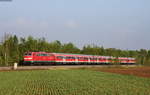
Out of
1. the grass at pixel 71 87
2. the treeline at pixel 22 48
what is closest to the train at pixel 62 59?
the treeline at pixel 22 48

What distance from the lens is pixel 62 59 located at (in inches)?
1841

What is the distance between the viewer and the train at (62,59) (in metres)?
39.9

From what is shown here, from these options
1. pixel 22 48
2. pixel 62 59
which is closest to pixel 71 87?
pixel 62 59

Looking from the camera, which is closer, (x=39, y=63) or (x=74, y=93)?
(x=74, y=93)

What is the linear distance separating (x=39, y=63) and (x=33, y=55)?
2773mm

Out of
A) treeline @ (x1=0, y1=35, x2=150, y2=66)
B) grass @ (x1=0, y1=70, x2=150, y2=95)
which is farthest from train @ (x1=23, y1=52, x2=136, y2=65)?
grass @ (x1=0, y1=70, x2=150, y2=95)

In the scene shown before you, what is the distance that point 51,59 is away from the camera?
1714 inches

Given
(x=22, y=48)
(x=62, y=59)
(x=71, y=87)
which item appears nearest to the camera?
(x=71, y=87)

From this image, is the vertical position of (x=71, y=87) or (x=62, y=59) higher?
(x=62, y=59)

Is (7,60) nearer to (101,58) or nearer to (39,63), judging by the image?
(39,63)

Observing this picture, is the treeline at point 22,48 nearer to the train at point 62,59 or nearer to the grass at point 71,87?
the train at point 62,59

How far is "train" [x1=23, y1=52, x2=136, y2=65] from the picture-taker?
3993cm

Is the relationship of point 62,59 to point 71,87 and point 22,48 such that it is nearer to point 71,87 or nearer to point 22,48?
point 22,48

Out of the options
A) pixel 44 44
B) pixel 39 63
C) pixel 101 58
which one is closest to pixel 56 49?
pixel 44 44
